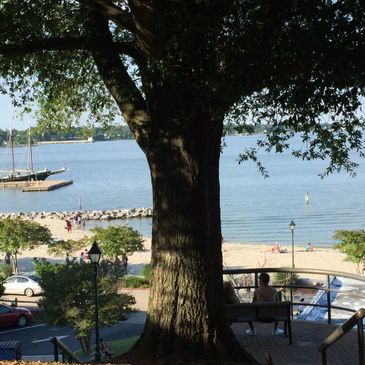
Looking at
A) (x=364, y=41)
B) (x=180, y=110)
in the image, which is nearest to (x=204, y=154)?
(x=180, y=110)

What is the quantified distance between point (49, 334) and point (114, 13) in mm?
16655

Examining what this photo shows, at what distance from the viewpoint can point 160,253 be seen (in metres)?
6.23

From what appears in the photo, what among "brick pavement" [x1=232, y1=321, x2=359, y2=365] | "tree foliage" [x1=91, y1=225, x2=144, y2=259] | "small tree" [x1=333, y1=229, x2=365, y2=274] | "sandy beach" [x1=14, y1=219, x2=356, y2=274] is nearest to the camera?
"brick pavement" [x1=232, y1=321, x2=359, y2=365]

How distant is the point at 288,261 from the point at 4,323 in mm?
23561

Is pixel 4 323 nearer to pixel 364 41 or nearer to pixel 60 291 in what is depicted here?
pixel 60 291

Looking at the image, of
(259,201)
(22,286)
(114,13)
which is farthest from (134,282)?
(259,201)

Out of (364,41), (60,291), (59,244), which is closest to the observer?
(364,41)

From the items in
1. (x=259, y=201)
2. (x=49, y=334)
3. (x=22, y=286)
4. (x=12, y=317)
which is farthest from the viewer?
(x=259, y=201)

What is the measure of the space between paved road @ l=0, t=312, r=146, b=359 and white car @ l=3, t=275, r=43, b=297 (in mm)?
6222

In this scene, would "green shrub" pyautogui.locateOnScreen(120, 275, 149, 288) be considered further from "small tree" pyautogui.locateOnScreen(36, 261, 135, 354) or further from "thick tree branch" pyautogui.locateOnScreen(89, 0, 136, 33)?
"thick tree branch" pyautogui.locateOnScreen(89, 0, 136, 33)

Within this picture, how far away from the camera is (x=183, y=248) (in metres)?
6.19

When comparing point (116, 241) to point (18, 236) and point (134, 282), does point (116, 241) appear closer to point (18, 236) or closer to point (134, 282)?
point (134, 282)

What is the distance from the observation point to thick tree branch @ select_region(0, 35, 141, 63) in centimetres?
644

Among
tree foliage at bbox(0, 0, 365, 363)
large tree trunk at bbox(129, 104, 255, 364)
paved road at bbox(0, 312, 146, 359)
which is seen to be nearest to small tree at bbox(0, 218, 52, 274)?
paved road at bbox(0, 312, 146, 359)
